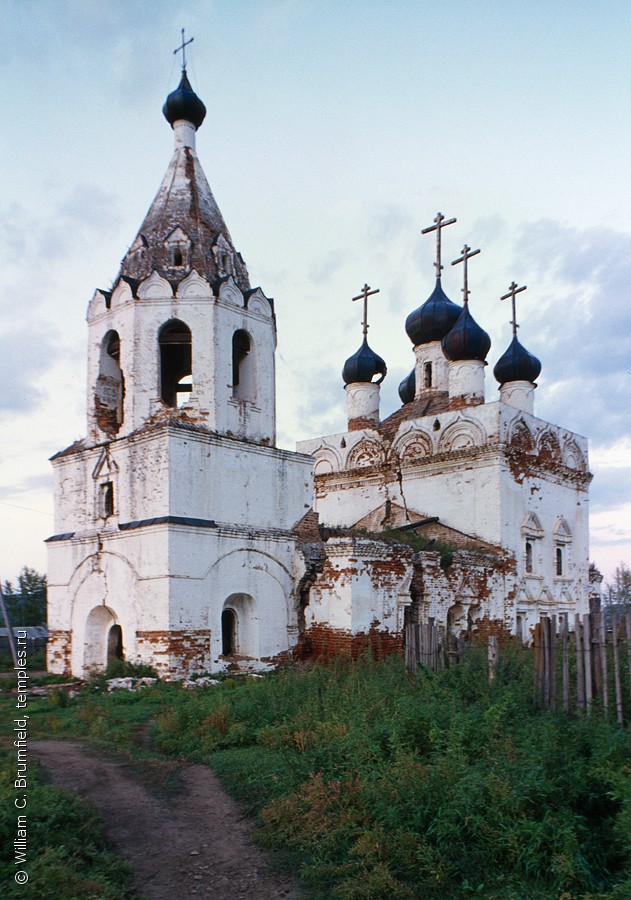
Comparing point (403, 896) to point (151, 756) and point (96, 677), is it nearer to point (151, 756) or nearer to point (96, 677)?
point (151, 756)

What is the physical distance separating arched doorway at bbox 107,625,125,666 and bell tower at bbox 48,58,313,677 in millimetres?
31

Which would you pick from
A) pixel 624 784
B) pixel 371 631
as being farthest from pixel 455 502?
pixel 624 784

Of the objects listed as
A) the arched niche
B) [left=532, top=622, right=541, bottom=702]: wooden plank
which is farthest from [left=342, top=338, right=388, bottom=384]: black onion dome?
[left=532, top=622, right=541, bottom=702]: wooden plank

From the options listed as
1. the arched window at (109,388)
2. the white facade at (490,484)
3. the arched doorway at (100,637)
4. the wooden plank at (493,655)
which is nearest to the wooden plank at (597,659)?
the wooden plank at (493,655)

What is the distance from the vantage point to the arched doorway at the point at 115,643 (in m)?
13.2

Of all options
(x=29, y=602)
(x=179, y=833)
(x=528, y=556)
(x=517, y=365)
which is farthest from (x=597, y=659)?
(x=29, y=602)

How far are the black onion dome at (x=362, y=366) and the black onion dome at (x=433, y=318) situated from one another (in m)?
1.33

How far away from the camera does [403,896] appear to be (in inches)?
172

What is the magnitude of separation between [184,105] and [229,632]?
10.2 metres

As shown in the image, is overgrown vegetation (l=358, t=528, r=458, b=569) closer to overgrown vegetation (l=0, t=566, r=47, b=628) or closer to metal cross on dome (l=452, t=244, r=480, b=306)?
metal cross on dome (l=452, t=244, r=480, b=306)

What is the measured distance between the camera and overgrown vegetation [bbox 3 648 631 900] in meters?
4.57

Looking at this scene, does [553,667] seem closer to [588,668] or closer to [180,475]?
[588,668]

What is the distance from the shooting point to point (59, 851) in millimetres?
4352

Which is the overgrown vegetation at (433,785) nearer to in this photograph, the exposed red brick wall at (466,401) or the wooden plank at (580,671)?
the wooden plank at (580,671)
